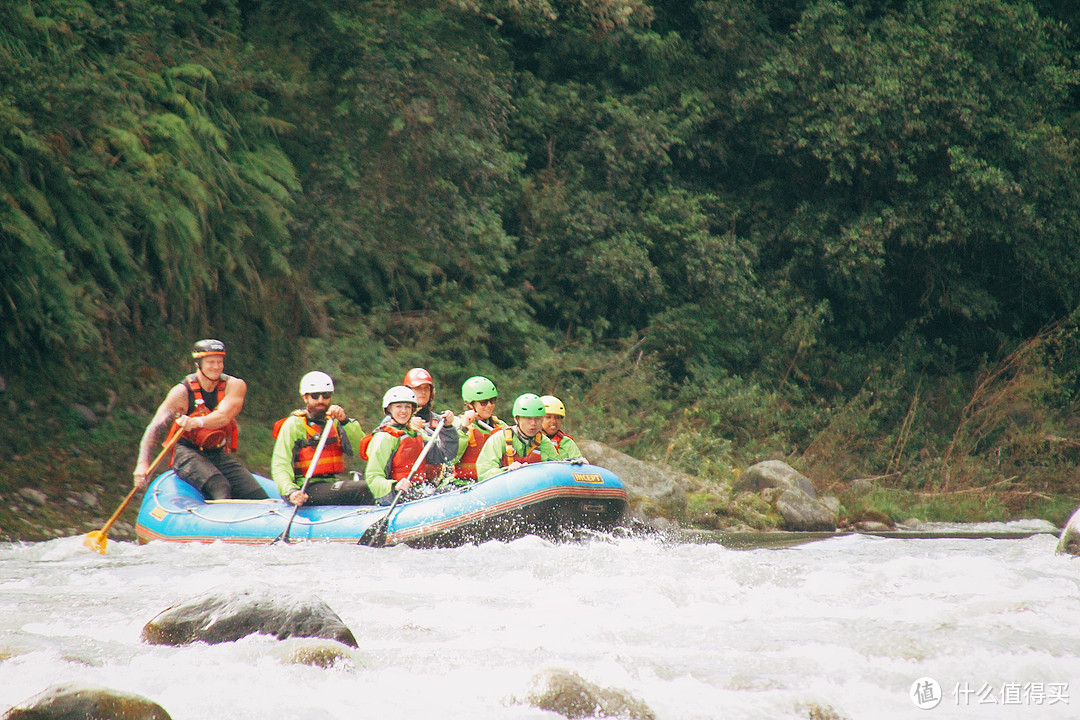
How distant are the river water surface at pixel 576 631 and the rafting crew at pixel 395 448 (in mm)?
734

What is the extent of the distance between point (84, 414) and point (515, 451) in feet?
13.8

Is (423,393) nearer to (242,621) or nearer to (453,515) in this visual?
(453,515)

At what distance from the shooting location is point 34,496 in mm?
8844

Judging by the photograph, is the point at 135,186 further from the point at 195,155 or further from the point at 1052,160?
the point at 1052,160

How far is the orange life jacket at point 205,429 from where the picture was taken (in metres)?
8.46

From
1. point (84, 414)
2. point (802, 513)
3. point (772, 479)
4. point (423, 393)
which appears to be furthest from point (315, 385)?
point (772, 479)

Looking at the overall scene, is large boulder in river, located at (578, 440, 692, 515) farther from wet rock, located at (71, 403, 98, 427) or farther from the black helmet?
wet rock, located at (71, 403, 98, 427)

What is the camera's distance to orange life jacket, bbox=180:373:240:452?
333 inches

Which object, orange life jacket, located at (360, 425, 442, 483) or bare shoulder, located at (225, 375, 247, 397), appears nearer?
orange life jacket, located at (360, 425, 442, 483)

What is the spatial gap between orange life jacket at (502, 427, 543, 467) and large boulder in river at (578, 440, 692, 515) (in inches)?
137

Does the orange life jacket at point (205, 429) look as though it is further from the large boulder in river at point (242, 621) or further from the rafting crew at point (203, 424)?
the large boulder in river at point (242, 621)

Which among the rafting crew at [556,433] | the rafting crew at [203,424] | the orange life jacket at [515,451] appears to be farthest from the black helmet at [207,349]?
the rafting crew at [556,433]

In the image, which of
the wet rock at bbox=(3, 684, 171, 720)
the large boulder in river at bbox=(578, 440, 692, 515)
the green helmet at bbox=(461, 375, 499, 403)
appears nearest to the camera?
the wet rock at bbox=(3, 684, 171, 720)

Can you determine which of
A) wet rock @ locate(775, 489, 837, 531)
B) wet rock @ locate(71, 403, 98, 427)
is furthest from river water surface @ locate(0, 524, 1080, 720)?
wet rock @ locate(775, 489, 837, 531)
